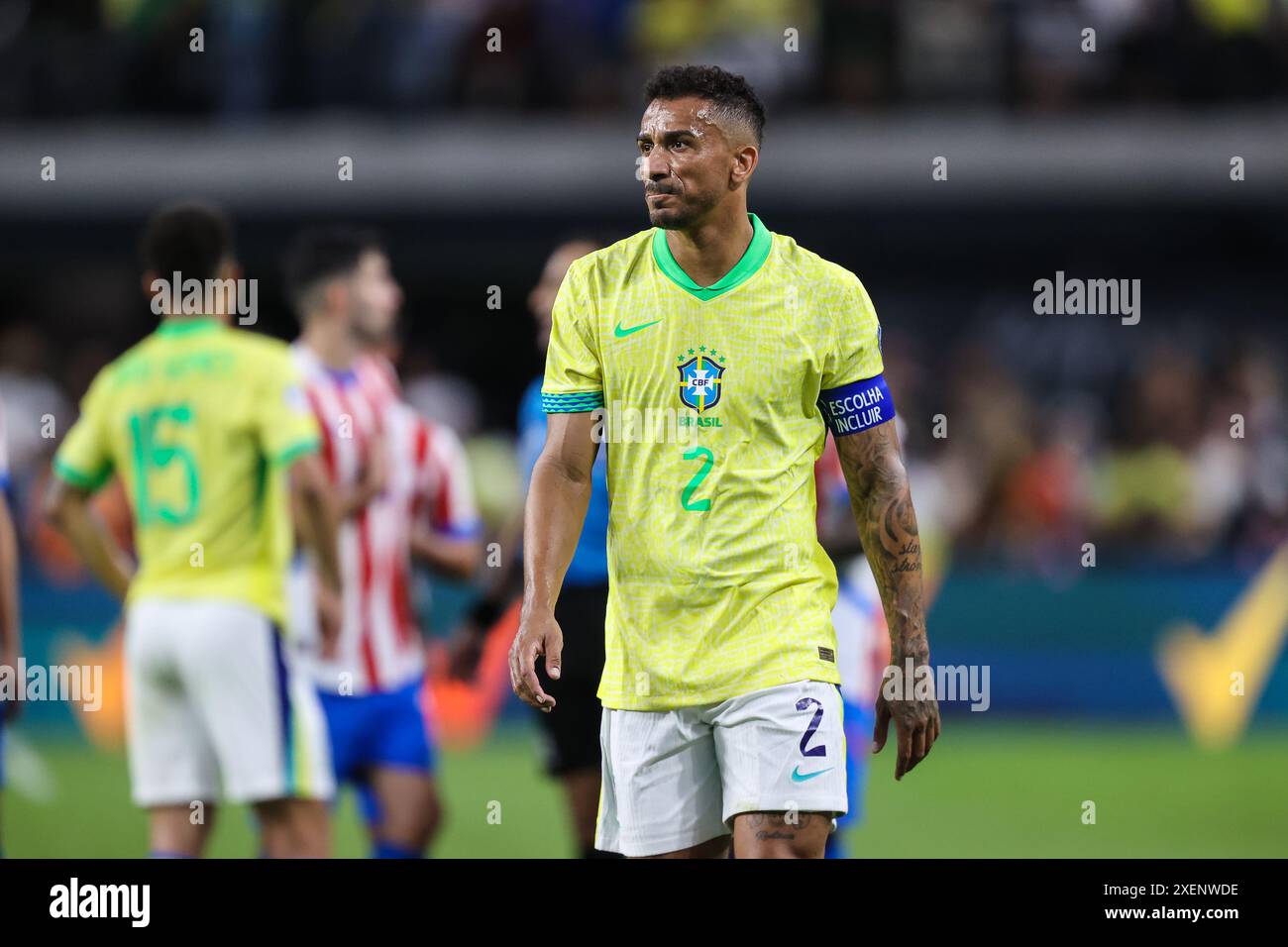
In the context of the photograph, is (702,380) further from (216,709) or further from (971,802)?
(971,802)

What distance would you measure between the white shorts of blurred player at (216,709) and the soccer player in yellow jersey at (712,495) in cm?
191

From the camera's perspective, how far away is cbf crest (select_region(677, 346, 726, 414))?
493cm

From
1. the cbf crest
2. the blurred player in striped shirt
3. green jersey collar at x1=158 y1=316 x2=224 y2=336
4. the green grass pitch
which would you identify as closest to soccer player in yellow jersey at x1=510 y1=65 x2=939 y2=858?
the cbf crest

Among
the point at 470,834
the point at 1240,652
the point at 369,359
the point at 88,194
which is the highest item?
the point at 88,194

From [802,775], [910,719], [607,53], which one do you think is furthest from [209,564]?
[607,53]

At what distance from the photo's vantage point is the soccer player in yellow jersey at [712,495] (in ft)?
16.1

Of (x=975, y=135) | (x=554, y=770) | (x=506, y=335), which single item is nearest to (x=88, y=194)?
(x=506, y=335)

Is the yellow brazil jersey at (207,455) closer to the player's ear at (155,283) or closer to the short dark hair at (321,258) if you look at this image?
the player's ear at (155,283)

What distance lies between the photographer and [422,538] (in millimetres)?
8055

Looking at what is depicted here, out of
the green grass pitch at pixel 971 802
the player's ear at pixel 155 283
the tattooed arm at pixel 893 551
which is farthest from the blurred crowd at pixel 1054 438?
the tattooed arm at pixel 893 551

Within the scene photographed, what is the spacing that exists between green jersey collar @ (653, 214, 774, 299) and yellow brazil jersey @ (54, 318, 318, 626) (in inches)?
80.1
